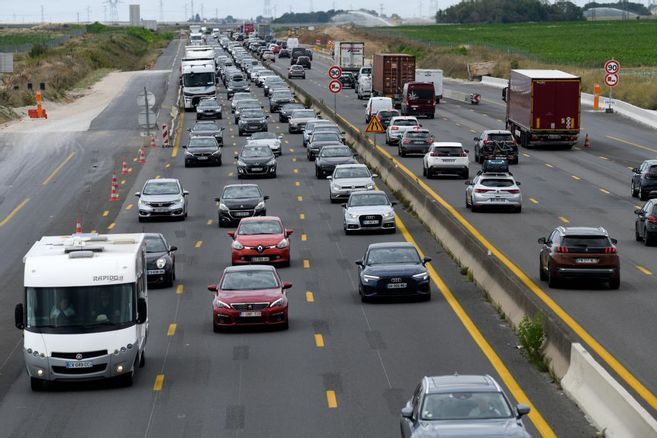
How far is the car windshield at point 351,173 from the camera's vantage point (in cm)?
5119

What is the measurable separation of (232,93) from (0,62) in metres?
19.0

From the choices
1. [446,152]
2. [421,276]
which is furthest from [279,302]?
[446,152]

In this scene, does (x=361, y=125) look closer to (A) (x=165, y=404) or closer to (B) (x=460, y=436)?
(A) (x=165, y=404)

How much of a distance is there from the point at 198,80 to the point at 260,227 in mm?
62632

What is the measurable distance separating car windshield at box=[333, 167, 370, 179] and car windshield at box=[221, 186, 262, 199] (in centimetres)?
552

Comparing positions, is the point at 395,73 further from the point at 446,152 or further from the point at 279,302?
the point at 279,302

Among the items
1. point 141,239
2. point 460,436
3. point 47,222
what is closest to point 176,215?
point 47,222

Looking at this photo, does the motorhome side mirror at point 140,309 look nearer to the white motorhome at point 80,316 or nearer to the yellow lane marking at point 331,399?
the white motorhome at point 80,316

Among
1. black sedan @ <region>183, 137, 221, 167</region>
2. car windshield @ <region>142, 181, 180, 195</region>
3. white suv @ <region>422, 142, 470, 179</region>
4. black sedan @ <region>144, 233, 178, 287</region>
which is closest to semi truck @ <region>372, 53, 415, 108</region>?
black sedan @ <region>183, 137, 221, 167</region>

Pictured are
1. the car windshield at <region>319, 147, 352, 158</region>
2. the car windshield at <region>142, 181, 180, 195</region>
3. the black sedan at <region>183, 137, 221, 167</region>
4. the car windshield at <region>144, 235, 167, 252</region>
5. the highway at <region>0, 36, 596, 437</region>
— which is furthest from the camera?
the black sedan at <region>183, 137, 221, 167</region>

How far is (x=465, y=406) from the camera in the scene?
53.2 feet

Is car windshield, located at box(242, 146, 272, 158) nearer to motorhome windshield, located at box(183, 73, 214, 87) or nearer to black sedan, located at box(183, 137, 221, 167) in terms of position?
black sedan, located at box(183, 137, 221, 167)

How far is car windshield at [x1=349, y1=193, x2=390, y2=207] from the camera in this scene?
43.5 metres

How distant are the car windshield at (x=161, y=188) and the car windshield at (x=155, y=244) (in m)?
12.6
